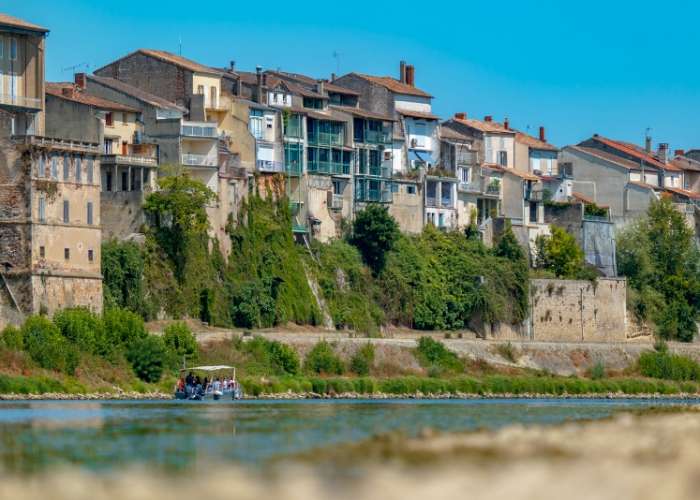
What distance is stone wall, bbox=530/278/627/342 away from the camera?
369 ft

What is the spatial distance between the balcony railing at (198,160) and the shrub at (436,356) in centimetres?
1298

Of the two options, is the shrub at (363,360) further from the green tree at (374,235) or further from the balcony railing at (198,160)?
the green tree at (374,235)

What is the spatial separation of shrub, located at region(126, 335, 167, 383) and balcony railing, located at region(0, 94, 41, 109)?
37.3 ft

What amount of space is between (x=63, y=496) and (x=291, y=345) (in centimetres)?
5838

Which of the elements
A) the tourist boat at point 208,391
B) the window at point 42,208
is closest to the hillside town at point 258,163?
the window at point 42,208

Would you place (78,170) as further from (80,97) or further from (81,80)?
(81,80)

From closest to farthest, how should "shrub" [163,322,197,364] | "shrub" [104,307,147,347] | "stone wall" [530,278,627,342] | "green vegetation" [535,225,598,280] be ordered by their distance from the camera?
"shrub" [104,307,147,347] → "shrub" [163,322,197,364] → "stone wall" [530,278,627,342] → "green vegetation" [535,225,598,280]

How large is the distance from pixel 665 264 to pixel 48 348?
2111 inches


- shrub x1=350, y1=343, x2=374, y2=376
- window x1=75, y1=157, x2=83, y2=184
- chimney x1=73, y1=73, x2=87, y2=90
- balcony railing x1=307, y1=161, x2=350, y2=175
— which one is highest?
chimney x1=73, y1=73, x2=87, y2=90

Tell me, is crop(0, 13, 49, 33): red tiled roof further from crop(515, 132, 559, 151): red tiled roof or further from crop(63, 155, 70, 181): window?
crop(515, 132, 559, 151): red tiled roof

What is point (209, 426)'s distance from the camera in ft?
184

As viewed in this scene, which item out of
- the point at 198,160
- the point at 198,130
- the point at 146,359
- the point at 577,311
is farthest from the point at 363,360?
the point at 577,311

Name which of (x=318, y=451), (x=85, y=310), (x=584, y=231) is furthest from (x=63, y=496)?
(x=584, y=231)

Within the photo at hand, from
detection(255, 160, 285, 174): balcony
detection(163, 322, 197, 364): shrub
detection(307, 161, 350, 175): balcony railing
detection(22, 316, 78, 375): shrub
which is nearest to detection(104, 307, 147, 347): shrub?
detection(163, 322, 197, 364): shrub
